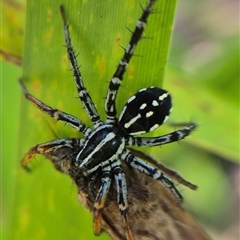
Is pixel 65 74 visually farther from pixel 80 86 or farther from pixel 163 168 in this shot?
pixel 163 168

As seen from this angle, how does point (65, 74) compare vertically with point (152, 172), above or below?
above

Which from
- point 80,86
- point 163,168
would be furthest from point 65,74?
point 163,168

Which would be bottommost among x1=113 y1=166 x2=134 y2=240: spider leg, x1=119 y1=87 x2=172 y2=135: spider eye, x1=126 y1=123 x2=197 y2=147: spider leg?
x1=113 y1=166 x2=134 y2=240: spider leg

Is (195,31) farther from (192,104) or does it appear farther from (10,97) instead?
(10,97)

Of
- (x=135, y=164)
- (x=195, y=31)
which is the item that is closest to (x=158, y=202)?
(x=135, y=164)

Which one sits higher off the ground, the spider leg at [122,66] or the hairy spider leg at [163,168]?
the spider leg at [122,66]
